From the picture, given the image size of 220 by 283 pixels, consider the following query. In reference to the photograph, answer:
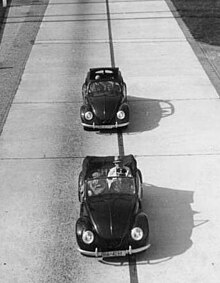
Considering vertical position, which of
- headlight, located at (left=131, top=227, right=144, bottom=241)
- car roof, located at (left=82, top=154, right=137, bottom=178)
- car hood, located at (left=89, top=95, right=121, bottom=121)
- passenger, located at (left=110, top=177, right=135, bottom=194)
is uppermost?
passenger, located at (left=110, top=177, right=135, bottom=194)

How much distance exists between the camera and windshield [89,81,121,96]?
748 inches

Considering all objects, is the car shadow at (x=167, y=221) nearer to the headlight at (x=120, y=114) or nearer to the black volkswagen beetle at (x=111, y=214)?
the black volkswagen beetle at (x=111, y=214)

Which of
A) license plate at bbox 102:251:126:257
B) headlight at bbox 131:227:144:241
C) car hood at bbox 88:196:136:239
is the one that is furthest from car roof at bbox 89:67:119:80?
license plate at bbox 102:251:126:257

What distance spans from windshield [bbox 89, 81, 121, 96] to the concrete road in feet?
3.95

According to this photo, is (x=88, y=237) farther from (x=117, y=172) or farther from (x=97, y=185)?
(x=117, y=172)

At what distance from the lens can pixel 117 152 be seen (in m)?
17.8

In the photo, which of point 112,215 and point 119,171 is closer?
point 112,215

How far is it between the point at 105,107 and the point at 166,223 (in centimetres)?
518

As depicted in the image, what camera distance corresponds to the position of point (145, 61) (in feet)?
83.6

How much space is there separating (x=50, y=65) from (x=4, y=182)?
9.90m

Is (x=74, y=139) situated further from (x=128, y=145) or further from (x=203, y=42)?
(x=203, y=42)

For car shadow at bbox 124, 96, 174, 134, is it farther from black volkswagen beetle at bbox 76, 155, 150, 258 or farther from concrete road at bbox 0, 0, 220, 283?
black volkswagen beetle at bbox 76, 155, 150, 258

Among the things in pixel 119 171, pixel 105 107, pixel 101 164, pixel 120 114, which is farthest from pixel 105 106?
pixel 119 171

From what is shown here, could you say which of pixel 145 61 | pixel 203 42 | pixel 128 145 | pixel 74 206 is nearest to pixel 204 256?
pixel 74 206
